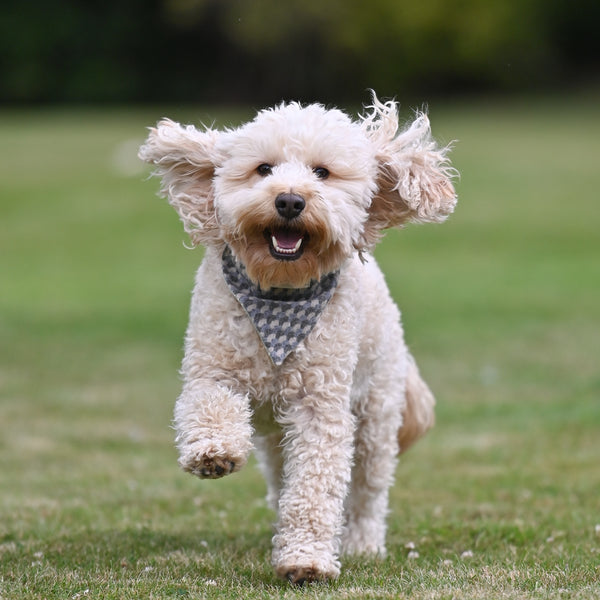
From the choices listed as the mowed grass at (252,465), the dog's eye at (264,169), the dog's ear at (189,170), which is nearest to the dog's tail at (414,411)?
the mowed grass at (252,465)

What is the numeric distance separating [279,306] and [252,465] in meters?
4.83

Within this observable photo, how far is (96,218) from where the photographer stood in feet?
84.5

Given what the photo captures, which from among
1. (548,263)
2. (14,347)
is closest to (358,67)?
(548,263)

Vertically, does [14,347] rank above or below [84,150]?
below

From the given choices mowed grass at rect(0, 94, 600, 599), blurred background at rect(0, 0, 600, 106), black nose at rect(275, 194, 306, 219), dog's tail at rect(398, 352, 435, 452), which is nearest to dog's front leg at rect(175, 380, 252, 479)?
mowed grass at rect(0, 94, 600, 599)

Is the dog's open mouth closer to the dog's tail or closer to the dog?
the dog

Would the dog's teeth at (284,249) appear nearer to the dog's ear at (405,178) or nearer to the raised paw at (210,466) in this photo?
the dog's ear at (405,178)

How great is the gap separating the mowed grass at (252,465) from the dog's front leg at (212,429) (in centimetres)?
51

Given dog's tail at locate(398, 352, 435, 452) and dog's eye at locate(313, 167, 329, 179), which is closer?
dog's eye at locate(313, 167, 329, 179)

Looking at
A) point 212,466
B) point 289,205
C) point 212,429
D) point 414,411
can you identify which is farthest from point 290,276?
point 414,411

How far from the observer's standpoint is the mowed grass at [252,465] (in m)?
5.45

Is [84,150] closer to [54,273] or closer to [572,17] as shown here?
[54,273]

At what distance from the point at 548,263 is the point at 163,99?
40046 mm

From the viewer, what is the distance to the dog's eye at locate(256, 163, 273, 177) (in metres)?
5.05
